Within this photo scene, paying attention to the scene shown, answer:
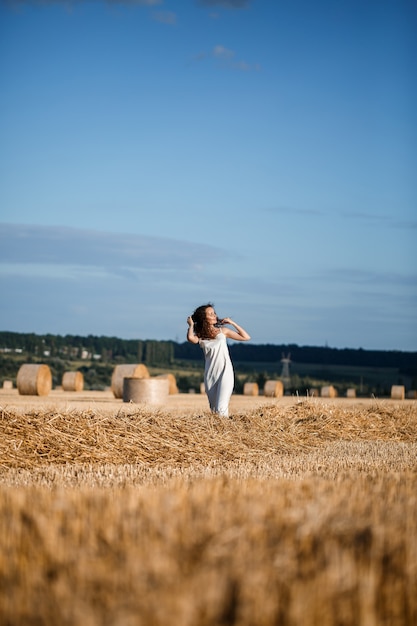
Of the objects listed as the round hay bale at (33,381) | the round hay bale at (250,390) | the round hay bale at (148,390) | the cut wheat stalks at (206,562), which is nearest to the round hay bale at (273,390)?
the round hay bale at (250,390)

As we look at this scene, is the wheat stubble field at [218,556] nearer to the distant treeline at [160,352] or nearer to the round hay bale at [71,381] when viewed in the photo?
the round hay bale at [71,381]

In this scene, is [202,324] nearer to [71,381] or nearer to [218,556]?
[218,556]

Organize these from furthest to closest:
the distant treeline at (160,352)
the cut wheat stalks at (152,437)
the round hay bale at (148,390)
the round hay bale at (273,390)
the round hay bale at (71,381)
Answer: the distant treeline at (160,352) < the round hay bale at (273,390) < the round hay bale at (71,381) < the round hay bale at (148,390) < the cut wheat stalks at (152,437)

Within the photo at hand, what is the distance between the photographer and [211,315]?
12.2 metres

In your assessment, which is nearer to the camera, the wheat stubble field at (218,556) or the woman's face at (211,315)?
the wheat stubble field at (218,556)

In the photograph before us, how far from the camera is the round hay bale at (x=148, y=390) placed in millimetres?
22062

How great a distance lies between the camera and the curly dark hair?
12.1 metres

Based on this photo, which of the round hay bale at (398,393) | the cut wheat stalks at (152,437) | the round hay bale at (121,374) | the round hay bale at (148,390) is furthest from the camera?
the round hay bale at (398,393)

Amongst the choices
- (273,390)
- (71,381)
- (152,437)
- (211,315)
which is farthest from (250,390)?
(152,437)

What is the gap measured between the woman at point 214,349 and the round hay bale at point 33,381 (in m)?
15.7

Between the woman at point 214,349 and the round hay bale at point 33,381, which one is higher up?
the woman at point 214,349

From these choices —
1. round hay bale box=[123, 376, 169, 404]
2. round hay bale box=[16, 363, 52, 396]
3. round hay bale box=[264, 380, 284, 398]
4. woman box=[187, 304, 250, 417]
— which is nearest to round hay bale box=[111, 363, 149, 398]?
round hay bale box=[16, 363, 52, 396]

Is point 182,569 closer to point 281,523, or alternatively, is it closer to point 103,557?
point 103,557

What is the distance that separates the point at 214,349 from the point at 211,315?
19.2 inches
